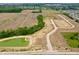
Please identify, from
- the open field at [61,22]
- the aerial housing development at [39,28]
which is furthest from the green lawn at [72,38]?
the open field at [61,22]

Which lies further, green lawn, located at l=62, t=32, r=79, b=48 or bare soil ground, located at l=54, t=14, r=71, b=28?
bare soil ground, located at l=54, t=14, r=71, b=28

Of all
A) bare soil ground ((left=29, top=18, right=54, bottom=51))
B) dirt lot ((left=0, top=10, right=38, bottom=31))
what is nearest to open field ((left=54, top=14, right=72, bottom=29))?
bare soil ground ((left=29, top=18, right=54, bottom=51))

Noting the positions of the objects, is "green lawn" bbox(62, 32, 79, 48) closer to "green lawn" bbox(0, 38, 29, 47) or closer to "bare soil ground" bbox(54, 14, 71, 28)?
"bare soil ground" bbox(54, 14, 71, 28)

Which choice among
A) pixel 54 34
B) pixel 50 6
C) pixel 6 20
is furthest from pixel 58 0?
pixel 6 20

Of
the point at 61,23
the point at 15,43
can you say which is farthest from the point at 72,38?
the point at 15,43

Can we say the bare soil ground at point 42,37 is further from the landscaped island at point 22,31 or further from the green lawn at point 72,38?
the green lawn at point 72,38

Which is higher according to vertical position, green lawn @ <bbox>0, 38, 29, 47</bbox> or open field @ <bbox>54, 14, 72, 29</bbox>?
open field @ <bbox>54, 14, 72, 29</bbox>

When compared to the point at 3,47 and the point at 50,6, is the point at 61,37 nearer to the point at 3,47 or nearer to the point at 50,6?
the point at 50,6

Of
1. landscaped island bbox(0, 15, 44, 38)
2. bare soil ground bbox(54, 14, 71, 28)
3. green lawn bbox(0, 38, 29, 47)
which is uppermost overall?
bare soil ground bbox(54, 14, 71, 28)

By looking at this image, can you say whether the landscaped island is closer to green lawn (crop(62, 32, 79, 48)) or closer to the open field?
the open field
